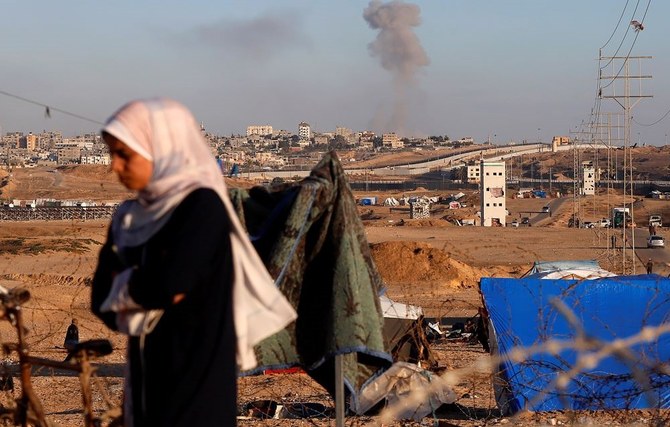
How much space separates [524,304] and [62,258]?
26.4 metres

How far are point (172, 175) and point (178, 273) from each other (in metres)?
0.25

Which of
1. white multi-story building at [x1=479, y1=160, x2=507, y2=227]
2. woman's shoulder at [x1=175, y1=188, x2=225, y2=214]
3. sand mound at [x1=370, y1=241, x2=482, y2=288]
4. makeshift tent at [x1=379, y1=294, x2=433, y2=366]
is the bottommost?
white multi-story building at [x1=479, y1=160, x2=507, y2=227]

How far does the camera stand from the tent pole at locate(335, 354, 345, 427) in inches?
178

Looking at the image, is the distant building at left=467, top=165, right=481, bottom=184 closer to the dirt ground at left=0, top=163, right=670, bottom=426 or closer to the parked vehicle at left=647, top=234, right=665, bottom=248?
the dirt ground at left=0, top=163, right=670, bottom=426

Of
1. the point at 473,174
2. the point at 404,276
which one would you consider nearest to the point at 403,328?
the point at 404,276

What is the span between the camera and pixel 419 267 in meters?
31.0

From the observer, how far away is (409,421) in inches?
267

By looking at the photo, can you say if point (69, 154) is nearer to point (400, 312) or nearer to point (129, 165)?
point (400, 312)

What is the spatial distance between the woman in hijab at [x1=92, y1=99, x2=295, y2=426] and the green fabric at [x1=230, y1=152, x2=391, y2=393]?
175 centimetres

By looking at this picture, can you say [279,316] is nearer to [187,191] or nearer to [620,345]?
[187,191]

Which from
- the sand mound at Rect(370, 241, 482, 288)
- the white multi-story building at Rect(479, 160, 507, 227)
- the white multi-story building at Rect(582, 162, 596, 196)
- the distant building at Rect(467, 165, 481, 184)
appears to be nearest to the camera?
the sand mound at Rect(370, 241, 482, 288)

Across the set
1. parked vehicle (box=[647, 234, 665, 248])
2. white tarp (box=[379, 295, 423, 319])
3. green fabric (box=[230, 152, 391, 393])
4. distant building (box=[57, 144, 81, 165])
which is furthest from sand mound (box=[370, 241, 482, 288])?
distant building (box=[57, 144, 81, 165])

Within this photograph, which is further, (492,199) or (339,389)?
(492,199)

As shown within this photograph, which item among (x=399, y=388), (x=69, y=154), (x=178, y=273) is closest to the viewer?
(x=178, y=273)
